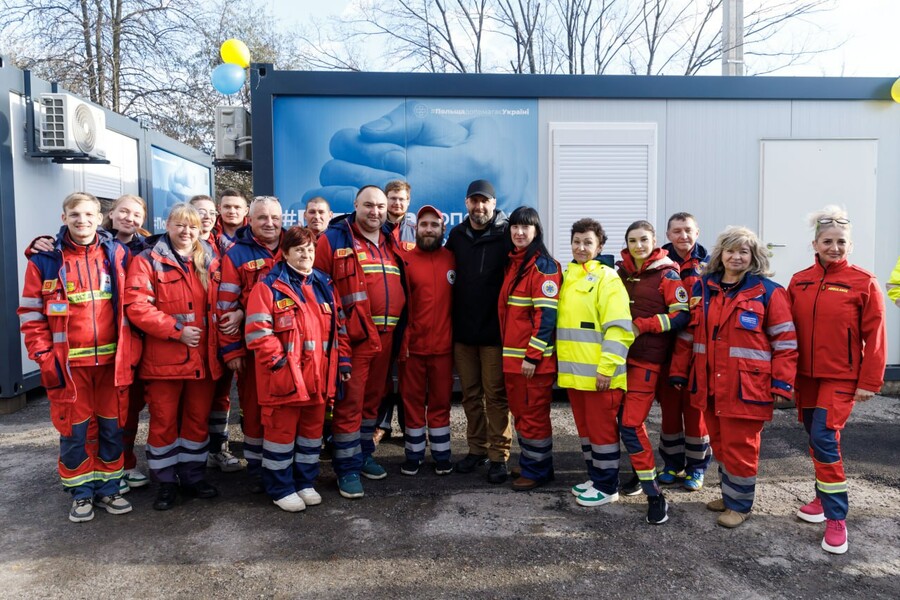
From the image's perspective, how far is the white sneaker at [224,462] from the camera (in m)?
4.60

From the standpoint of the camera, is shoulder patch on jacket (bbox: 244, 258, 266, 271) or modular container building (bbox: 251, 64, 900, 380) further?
modular container building (bbox: 251, 64, 900, 380)

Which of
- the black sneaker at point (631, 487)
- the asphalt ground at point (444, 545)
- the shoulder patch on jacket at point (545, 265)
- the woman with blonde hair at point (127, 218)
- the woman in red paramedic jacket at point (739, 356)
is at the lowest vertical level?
the asphalt ground at point (444, 545)

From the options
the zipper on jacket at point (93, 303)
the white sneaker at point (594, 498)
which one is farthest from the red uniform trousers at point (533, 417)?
the zipper on jacket at point (93, 303)

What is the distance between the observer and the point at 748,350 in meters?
3.46

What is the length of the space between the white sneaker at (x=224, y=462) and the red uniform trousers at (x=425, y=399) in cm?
129

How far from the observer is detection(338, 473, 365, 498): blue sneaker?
13.2 ft

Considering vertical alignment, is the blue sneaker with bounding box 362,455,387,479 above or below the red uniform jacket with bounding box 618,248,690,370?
below

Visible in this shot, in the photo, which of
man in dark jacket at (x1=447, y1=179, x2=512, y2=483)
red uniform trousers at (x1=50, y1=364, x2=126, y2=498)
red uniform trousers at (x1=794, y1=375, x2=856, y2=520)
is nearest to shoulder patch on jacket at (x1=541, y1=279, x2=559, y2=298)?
man in dark jacket at (x1=447, y1=179, x2=512, y2=483)

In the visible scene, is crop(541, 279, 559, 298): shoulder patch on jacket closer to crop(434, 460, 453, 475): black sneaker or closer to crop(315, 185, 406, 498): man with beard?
crop(315, 185, 406, 498): man with beard

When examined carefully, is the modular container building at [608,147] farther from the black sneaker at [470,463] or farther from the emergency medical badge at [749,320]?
the emergency medical badge at [749,320]

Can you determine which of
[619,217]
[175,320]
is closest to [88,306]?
[175,320]

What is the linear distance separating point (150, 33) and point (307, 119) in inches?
522

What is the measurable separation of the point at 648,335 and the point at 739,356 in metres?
0.53

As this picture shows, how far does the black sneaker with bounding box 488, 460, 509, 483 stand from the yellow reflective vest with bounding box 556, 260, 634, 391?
0.86 metres
